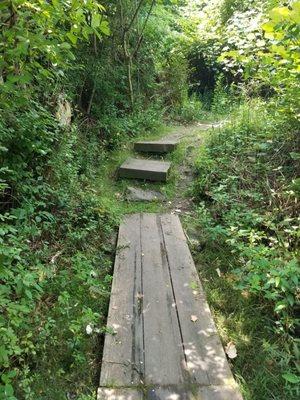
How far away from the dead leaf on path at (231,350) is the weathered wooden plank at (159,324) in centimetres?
37

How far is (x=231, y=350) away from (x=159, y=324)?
57 cm

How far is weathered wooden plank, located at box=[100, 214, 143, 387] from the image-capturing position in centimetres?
237

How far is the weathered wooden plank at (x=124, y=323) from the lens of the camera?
93.4 inches

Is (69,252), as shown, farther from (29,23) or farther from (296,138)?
(296,138)

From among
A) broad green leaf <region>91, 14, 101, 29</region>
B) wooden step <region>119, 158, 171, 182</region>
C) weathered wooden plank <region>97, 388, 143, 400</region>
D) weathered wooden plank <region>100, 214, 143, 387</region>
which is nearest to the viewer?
weathered wooden plank <region>97, 388, 143, 400</region>

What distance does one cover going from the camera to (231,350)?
270cm

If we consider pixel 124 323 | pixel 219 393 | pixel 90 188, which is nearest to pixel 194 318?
pixel 124 323

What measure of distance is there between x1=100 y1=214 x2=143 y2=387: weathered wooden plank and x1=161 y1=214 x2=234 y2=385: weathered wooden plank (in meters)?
0.35

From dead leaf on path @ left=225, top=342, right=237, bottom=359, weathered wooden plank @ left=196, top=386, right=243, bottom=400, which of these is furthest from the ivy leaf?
dead leaf on path @ left=225, top=342, right=237, bottom=359

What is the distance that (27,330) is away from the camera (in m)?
2.49

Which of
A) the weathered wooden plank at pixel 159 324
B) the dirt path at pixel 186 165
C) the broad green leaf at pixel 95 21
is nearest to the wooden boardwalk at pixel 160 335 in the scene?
the weathered wooden plank at pixel 159 324

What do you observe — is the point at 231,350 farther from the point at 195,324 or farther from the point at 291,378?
the point at 291,378

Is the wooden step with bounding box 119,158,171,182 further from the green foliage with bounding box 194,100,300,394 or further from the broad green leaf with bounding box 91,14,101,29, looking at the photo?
the broad green leaf with bounding box 91,14,101,29

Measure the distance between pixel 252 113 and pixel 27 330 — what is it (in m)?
5.21
